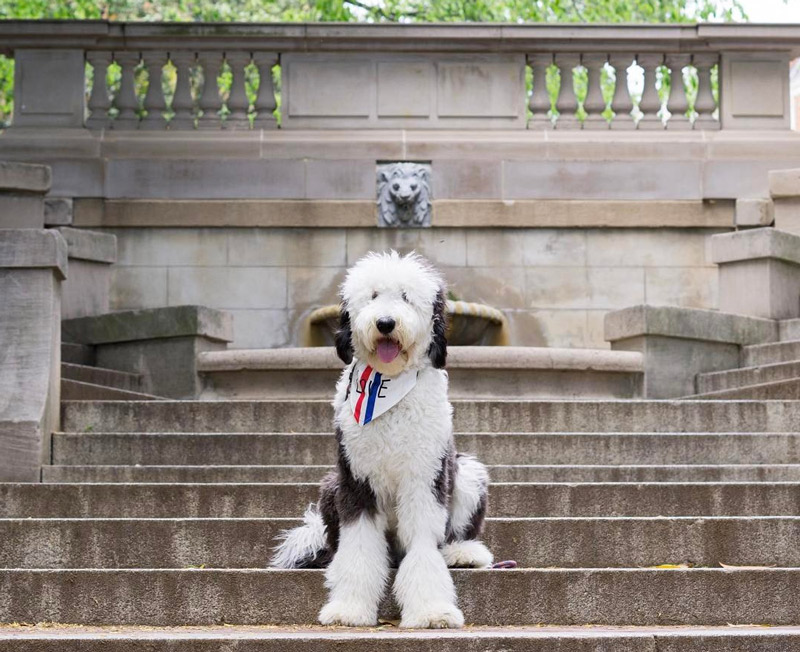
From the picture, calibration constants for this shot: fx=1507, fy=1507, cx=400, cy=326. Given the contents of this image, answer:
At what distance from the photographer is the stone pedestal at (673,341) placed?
408 inches

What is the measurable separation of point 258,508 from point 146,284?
6.28 m

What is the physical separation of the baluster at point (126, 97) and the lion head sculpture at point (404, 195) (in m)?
2.30

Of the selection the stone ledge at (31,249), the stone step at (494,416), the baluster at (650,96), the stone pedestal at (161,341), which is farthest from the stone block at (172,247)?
the stone ledge at (31,249)

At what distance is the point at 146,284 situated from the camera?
13133 millimetres

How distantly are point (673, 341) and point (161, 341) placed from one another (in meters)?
3.60

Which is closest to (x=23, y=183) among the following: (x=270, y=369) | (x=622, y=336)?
(x=270, y=369)

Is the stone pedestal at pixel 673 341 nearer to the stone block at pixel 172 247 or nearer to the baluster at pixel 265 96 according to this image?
the stone block at pixel 172 247

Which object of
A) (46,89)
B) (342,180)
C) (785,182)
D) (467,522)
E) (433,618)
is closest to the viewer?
(433,618)

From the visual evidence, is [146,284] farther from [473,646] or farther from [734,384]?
[473,646]

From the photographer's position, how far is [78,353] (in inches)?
439

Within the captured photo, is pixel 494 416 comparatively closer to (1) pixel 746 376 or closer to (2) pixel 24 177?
(1) pixel 746 376

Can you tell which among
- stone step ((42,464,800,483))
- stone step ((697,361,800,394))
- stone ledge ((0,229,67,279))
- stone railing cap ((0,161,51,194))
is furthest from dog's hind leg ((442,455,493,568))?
stone railing cap ((0,161,51,194))

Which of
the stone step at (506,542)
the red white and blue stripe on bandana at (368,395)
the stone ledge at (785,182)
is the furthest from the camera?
the stone ledge at (785,182)

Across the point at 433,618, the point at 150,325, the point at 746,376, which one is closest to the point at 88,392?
the point at 150,325
